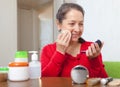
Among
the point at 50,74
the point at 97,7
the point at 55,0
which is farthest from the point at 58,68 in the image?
the point at 55,0

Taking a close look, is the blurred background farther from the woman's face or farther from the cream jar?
the cream jar

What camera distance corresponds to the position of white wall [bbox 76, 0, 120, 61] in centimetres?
188

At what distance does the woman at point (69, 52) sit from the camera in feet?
3.19

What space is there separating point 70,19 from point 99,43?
23 cm

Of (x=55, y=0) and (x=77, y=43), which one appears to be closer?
(x=77, y=43)

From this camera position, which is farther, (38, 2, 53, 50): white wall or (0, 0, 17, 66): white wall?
(38, 2, 53, 50): white wall

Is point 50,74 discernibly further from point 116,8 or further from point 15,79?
point 116,8

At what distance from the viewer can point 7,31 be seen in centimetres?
227

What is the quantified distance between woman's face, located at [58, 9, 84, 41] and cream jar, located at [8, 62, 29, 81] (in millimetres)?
331

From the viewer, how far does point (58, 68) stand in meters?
1.01

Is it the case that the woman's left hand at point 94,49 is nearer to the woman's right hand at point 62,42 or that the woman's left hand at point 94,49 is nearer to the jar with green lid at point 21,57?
the woman's right hand at point 62,42

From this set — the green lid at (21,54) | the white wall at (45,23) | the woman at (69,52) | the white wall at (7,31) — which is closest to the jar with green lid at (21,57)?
the green lid at (21,54)

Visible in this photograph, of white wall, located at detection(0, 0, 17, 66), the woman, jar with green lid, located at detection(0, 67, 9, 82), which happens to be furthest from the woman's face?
white wall, located at detection(0, 0, 17, 66)

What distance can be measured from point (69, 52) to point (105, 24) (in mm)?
1003
